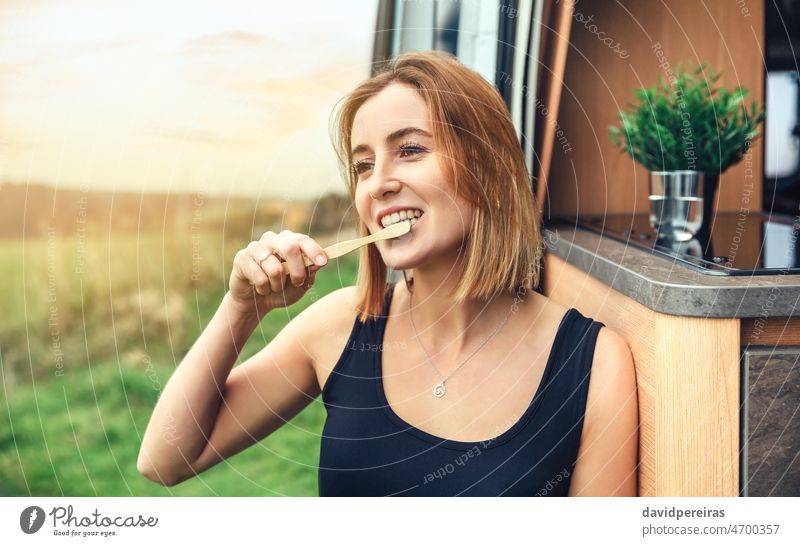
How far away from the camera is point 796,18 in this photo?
1.18 m

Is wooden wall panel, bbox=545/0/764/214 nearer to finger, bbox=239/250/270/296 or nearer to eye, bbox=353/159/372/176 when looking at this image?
eye, bbox=353/159/372/176

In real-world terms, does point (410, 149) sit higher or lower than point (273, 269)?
higher

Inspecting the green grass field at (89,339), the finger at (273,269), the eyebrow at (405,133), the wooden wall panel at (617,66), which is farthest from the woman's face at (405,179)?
the wooden wall panel at (617,66)

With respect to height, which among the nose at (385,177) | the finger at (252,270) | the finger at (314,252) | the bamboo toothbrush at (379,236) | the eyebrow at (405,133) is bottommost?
the finger at (252,270)

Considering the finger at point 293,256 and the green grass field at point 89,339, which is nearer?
the finger at point 293,256

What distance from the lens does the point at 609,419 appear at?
0.65 metres

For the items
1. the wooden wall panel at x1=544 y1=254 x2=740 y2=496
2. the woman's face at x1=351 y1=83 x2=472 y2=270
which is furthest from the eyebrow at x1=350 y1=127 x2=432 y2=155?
the wooden wall panel at x1=544 y1=254 x2=740 y2=496

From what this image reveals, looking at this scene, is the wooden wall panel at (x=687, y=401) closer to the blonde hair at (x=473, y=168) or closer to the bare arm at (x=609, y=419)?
the bare arm at (x=609, y=419)

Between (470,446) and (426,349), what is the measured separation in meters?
0.12
